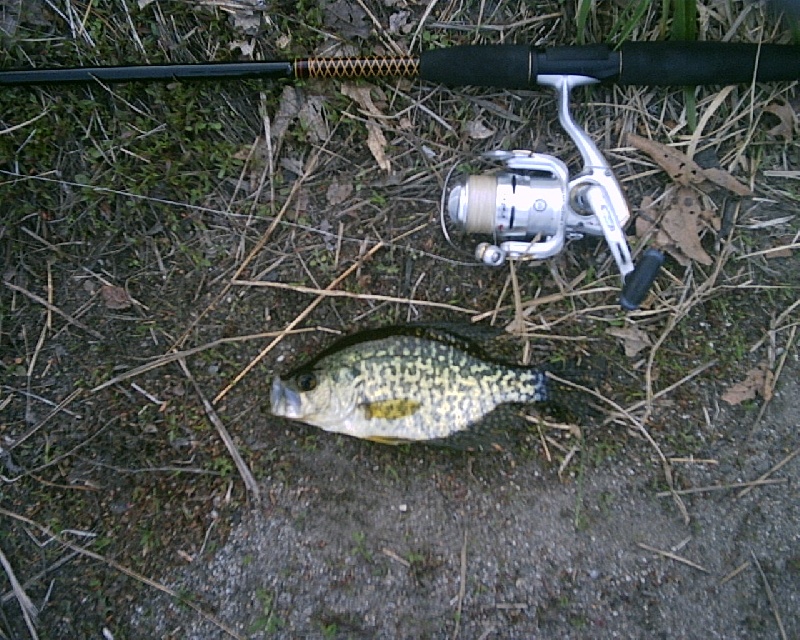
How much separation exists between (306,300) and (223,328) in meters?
0.36

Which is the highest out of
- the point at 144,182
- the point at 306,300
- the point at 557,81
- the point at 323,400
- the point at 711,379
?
the point at 557,81

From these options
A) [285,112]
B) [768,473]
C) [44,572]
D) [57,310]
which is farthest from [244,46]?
[768,473]

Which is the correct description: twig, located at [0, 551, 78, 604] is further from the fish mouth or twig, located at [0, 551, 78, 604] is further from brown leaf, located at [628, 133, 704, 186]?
brown leaf, located at [628, 133, 704, 186]

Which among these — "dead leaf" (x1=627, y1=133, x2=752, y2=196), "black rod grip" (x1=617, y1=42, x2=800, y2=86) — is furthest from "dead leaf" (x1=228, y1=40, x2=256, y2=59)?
"dead leaf" (x1=627, y1=133, x2=752, y2=196)

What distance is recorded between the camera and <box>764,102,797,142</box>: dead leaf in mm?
2584

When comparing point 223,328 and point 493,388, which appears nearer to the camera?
point 493,388

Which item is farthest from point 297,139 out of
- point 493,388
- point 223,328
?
point 493,388

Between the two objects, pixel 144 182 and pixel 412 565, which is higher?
pixel 144 182

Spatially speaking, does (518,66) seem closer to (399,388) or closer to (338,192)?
(338,192)

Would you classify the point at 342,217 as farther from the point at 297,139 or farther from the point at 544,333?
the point at 544,333

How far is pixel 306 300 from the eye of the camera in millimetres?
2658

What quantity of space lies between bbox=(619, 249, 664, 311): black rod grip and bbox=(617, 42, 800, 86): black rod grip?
68 centimetres

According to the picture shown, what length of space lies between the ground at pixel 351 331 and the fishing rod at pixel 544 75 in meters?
0.17

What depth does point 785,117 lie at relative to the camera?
8.48 ft
